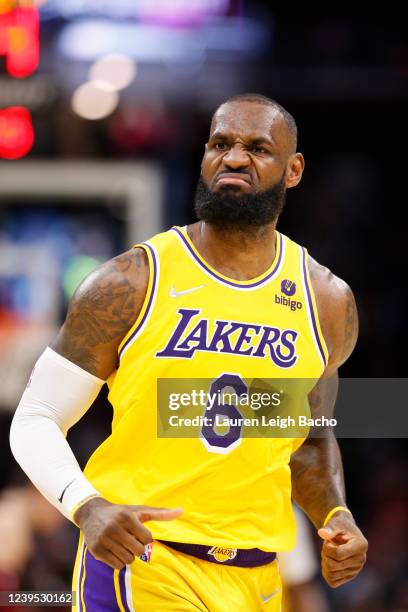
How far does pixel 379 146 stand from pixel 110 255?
10.1 feet

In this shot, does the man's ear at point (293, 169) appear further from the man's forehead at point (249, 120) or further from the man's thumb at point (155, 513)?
the man's thumb at point (155, 513)

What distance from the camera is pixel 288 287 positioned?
3658 millimetres

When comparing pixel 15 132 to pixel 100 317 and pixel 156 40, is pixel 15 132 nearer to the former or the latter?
pixel 156 40

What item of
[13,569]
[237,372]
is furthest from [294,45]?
[237,372]

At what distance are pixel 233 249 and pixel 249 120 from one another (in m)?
0.40

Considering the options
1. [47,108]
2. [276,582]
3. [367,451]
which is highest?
[47,108]

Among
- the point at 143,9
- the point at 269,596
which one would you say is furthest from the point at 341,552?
the point at 143,9

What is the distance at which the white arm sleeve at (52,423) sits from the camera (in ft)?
10.8

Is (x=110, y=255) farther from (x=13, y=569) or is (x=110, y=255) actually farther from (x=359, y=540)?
(x=359, y=540)

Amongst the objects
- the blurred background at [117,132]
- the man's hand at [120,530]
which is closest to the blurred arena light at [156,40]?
the blurred background at [117,132]

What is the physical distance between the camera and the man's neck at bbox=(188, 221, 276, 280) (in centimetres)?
360

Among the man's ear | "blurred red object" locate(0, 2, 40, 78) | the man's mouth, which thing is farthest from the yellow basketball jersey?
"blurred red object" locate(0, 2, 40, 78)

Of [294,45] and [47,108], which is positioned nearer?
[47,108]

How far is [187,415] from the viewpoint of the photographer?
3410 millimetres
